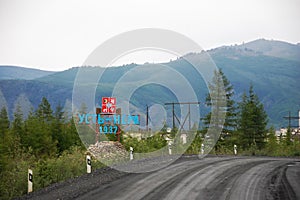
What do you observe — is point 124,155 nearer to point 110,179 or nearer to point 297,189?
point 110,179

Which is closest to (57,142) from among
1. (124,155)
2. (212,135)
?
(124,155)

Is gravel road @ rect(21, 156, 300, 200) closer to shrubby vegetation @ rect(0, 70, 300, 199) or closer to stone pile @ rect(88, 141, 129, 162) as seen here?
shrubby vegetation @ rect(0, 70, 300, 199)

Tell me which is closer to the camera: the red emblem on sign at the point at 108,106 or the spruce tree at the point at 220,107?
the red emblem on sign at the point at 108,106

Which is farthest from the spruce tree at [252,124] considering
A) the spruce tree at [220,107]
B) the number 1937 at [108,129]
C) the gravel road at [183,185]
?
the gravel road at [183,185]

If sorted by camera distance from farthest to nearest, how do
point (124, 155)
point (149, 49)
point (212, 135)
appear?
point (212, 135) < point (124, 155) < point (149, 49)

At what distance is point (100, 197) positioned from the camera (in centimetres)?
970

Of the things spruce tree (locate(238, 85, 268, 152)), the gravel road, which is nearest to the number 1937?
the gravel road

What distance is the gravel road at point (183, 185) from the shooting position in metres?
9.73

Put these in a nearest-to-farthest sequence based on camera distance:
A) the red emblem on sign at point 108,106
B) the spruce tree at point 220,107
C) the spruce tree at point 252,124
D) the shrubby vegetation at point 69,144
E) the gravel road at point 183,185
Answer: the gravel road at point 183,185
the shrubby vegetation at point 69,144
the red emblem on sign at point 108,106
the spruce tree at point 252,124
the spruce tree at point 220,107

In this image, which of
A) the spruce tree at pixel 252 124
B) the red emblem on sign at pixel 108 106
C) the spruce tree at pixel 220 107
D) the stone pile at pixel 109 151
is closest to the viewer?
the stone pile at pixel 109 151

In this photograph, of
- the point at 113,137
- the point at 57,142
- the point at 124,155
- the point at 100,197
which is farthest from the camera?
the point at 57,142

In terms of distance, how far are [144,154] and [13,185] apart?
13.3 metres

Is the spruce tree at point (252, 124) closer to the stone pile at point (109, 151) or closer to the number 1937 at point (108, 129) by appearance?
the number 1937 at point (108, 129)

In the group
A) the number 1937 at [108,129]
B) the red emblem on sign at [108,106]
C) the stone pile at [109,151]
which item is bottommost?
the stone pile at [109,151]
